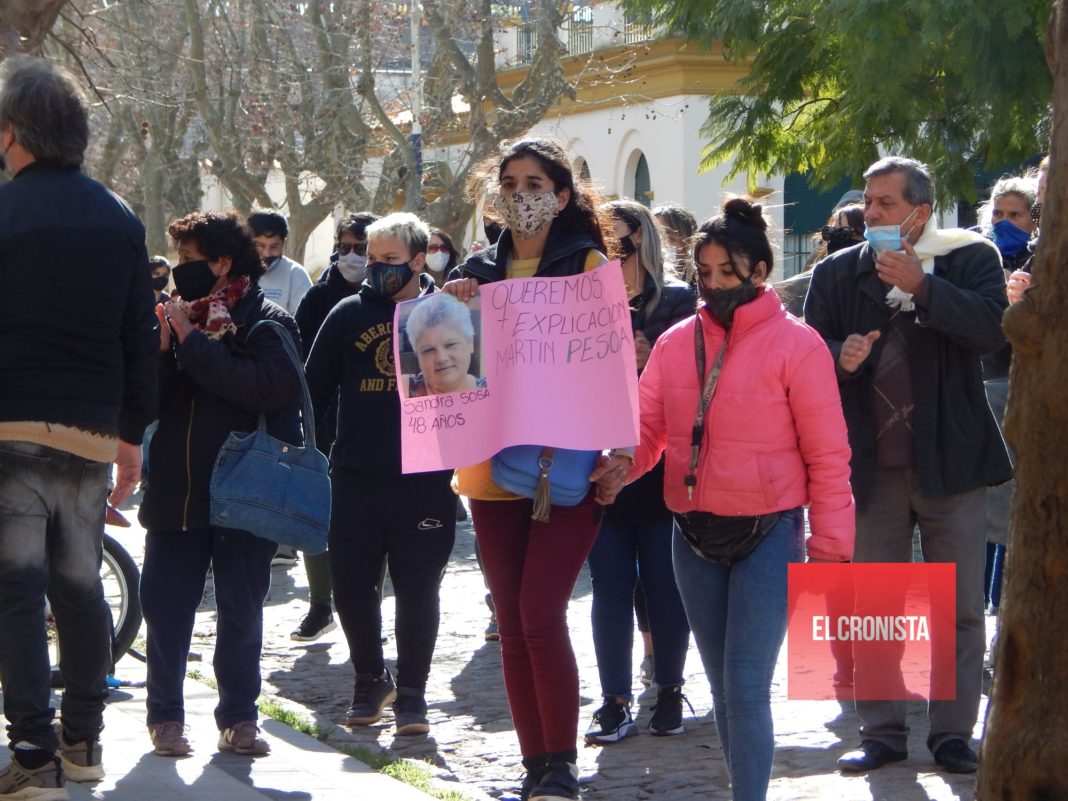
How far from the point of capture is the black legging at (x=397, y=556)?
636 cm

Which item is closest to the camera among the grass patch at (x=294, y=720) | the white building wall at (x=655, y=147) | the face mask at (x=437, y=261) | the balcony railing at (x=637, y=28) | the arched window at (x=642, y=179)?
the grass patch at (x=294, y=720)

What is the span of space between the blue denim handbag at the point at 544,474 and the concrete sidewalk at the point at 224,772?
3.60ft

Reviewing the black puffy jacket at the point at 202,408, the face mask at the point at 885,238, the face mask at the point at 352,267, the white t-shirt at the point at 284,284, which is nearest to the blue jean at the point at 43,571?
the black puffy jacket at the point at 202,408

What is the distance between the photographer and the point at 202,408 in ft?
18.8

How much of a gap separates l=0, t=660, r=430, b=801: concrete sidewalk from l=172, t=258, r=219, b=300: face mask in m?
1.63

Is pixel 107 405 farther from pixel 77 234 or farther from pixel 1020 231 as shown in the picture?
pixel 1020 231

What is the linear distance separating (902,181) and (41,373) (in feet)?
9.62

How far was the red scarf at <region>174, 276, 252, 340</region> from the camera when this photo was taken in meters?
5.72

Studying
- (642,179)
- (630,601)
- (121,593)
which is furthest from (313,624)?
(642,179)

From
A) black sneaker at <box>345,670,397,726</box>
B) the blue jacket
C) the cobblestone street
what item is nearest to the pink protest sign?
the blue jacket

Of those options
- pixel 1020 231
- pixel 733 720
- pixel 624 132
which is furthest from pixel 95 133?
pixel 733 720

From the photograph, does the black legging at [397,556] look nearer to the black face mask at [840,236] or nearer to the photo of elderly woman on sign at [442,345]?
the photo of elderly woman on sign at [442,345]

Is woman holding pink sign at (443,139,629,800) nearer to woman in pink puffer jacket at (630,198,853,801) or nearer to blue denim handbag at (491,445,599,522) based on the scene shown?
blue denim handbag at (491,445,599,522)

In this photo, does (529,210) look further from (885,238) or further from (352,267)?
(352,267)
